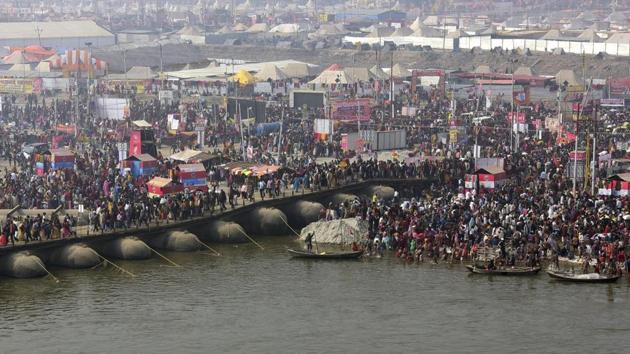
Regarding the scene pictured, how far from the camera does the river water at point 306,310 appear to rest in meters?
37.4

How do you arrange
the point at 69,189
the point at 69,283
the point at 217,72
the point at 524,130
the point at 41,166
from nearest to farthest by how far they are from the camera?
the point at 69,283 → the point at 69,189 → the point at 41,166 → the point at 524,130 → the point at 217,72

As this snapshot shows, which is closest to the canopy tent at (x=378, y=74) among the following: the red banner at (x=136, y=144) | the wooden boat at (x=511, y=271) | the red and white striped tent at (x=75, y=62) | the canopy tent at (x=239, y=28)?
the red and white striped tent at (x=75, y=62)

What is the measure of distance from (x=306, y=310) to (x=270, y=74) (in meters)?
58.4

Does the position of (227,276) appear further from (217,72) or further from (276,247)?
(217,72)

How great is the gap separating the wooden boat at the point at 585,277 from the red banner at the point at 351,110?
3371 centimetres

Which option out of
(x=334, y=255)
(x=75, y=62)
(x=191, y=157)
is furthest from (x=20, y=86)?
(x=334, y=255)

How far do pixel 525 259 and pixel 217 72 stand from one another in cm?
6156

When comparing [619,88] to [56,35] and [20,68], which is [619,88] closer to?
[20,68]

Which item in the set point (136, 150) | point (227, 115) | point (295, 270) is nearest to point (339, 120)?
point (227, 115)

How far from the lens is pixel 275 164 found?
2485 inches

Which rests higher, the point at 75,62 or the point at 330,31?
the point at 75,62

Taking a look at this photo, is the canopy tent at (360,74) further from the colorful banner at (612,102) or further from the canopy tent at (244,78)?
the colorful banner at (612,102)

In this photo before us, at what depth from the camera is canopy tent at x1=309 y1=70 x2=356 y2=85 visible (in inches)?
3674

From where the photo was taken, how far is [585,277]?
140ft
